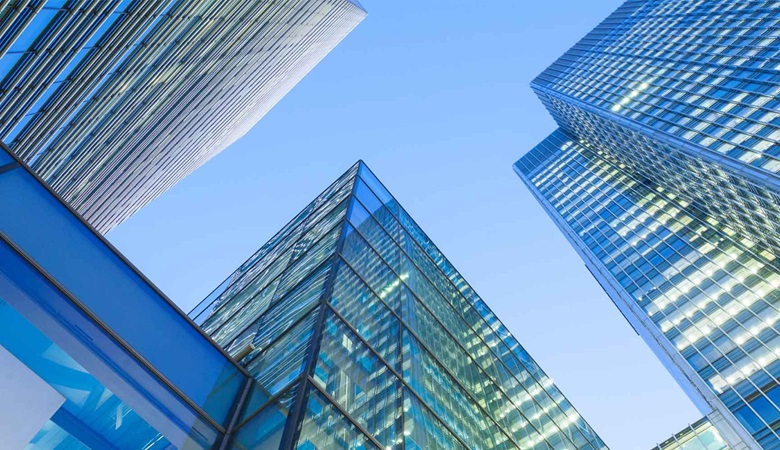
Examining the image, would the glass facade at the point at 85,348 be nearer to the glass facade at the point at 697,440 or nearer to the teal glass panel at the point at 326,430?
the teal glass panel at the point at 326,430

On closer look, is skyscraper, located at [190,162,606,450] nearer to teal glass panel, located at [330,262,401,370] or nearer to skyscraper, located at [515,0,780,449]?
teal glass panel, located at [330,262,401,370]

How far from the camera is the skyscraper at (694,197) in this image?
46.2m

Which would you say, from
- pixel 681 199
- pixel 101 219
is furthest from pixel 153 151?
pixel 681 199

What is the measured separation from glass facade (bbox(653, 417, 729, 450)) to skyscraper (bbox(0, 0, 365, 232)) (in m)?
45.4

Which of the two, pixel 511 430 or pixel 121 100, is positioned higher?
pixel 121 100

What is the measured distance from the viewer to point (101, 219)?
51219mm

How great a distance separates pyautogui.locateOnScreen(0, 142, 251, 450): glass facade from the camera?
7.25 m

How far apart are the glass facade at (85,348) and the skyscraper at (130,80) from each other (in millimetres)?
10185

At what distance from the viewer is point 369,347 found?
41.8 feet

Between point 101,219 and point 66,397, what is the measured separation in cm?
4960

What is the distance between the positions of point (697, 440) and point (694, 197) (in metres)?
34.5

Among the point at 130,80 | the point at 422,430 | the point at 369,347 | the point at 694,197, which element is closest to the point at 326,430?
the point at 369,347

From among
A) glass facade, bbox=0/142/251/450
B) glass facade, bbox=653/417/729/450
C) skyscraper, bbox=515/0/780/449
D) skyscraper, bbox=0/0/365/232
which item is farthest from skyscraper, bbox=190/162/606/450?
skyscraper, bbox=515/0/780/449

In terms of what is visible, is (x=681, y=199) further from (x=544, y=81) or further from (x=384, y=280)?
(x=384, y=280)
